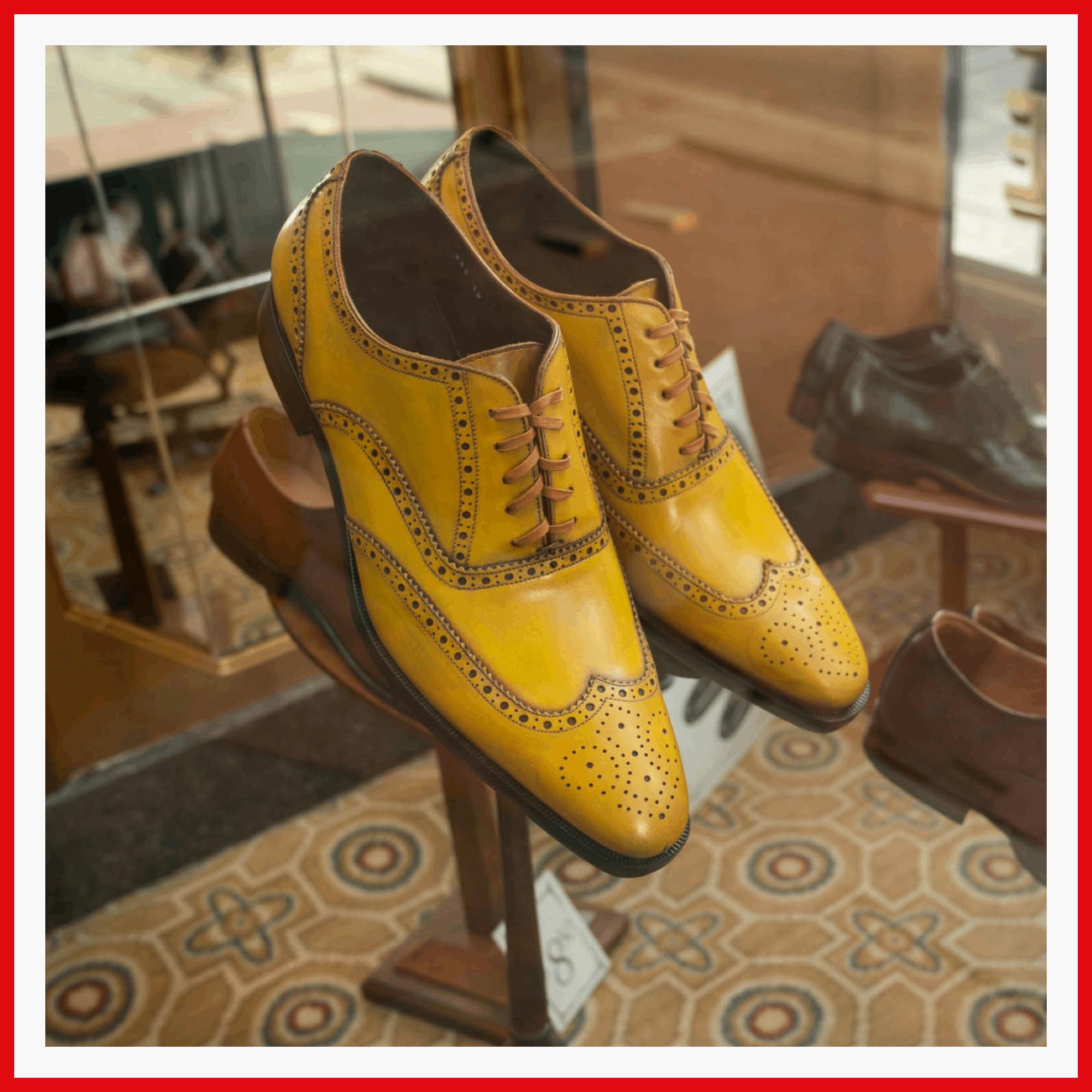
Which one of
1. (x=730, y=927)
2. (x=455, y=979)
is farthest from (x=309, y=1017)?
(x=730, y=927)

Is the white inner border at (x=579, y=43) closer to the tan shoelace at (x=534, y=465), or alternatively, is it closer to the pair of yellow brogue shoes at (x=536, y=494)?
the pair of yellow brogue shoes at (x=536, y=494)

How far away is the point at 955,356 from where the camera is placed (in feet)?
3.28

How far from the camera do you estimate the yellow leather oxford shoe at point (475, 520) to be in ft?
1.47

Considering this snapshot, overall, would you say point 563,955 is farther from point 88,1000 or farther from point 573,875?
point 88,1000

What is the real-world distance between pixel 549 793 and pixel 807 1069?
0.86 feet

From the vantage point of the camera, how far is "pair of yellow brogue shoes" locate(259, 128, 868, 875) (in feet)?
1.49

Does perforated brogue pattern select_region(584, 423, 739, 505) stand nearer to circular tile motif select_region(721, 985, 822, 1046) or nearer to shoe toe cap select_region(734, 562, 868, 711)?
shoe toe cap select_region(734, 562, 868, 711)

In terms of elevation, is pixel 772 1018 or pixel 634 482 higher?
pixel 634 482

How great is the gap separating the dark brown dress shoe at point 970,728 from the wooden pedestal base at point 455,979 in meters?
0.33

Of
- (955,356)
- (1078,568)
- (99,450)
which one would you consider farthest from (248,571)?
(955,356)

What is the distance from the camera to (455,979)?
94 cm

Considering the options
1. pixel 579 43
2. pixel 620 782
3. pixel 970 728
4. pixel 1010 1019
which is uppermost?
pixel 579 43

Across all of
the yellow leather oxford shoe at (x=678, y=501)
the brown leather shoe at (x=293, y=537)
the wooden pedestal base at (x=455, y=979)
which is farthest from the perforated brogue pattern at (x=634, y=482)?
the wooden pedestal base at (x=455, y=979)

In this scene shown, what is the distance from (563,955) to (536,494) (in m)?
0.51
